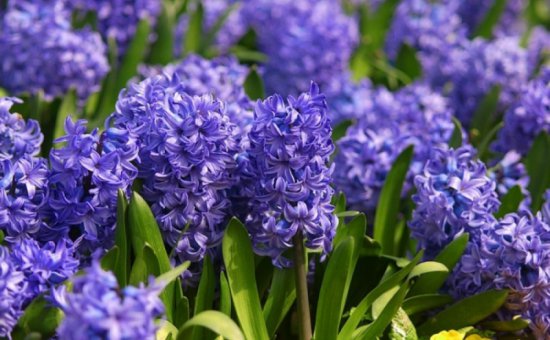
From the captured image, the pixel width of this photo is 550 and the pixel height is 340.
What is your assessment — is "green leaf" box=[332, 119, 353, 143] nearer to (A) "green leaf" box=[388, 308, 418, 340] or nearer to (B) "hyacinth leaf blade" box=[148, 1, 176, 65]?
Answer: (A) "green leaf" box=[388, 308, 418, 340]

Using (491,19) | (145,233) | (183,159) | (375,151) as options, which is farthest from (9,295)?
(491,19)

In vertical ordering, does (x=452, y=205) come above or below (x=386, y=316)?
above

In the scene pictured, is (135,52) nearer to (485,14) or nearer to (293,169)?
(293,169)

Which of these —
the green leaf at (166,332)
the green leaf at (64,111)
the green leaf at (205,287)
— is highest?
the green leaf at (205,287)

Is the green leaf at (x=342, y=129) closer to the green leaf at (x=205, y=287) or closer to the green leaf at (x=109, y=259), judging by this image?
the green leaf at (x=205, y=287)

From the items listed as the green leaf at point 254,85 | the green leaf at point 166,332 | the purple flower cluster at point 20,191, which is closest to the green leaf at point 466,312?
the green leaf at point 166,332

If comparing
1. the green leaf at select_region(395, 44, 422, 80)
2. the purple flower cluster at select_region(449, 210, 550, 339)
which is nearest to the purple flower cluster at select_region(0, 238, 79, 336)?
the purple flower cluster at select_region(449, 210, 550, 339)
